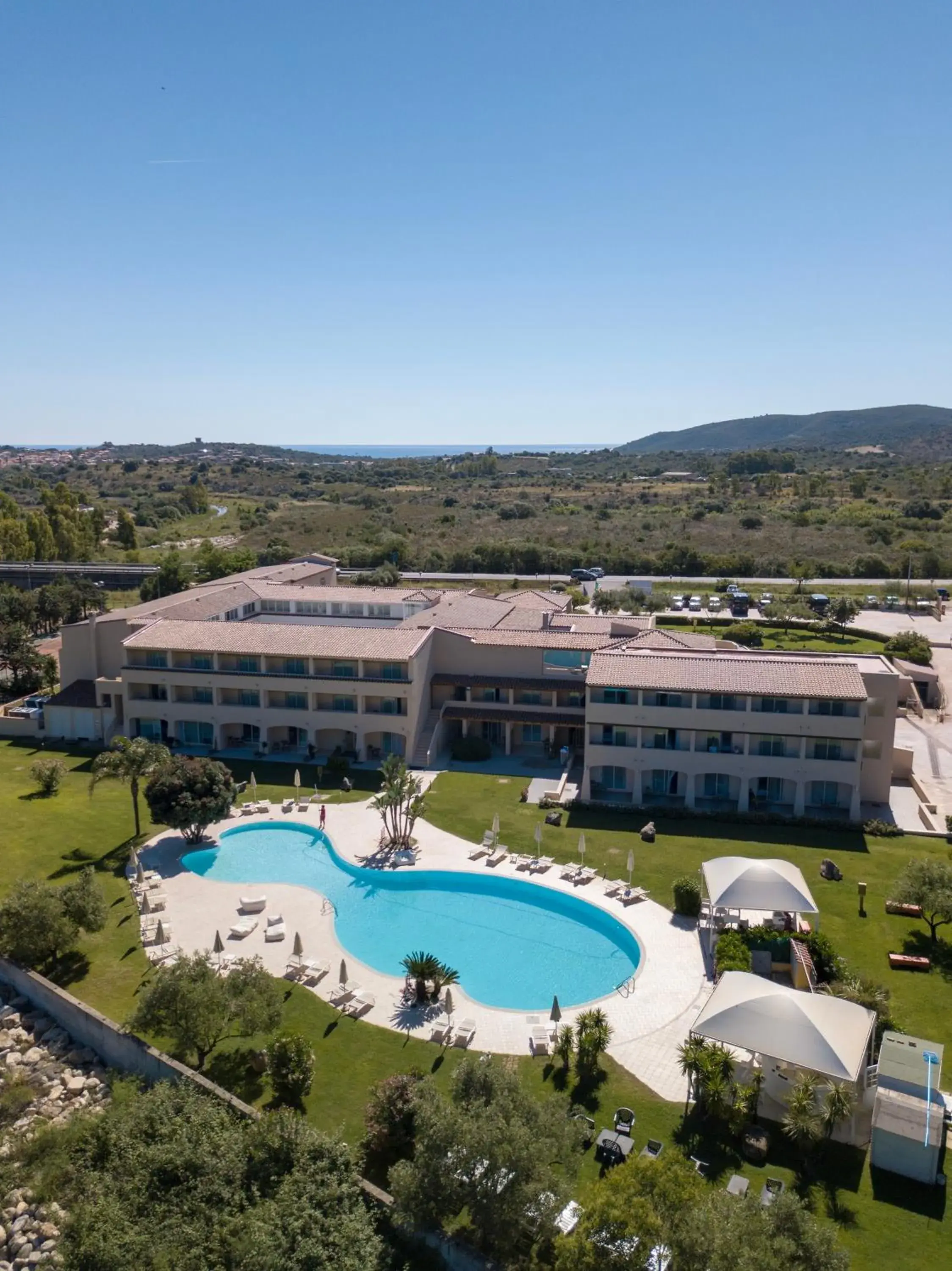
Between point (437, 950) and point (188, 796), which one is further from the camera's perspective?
point (188, 796)

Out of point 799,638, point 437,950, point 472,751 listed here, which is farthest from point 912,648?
point 437,950

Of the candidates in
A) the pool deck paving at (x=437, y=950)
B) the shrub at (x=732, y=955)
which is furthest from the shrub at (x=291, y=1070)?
the shrub at (x=732, y=955)

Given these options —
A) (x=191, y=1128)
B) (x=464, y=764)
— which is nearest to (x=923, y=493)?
(x=464, y=764)

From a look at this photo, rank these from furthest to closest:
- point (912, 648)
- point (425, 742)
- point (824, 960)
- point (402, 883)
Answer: point (912, 648)
point (425, 742)
point (402, 883)
point (824, 960)

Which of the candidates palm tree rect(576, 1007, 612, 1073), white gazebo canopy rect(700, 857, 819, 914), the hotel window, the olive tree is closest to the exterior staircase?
the olive tree

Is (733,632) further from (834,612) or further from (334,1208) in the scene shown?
(334,1208)

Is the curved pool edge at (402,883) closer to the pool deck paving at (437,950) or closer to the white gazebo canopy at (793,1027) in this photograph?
the pool deck paving at (437,950)

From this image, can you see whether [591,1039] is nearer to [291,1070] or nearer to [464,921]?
[291,1070]
